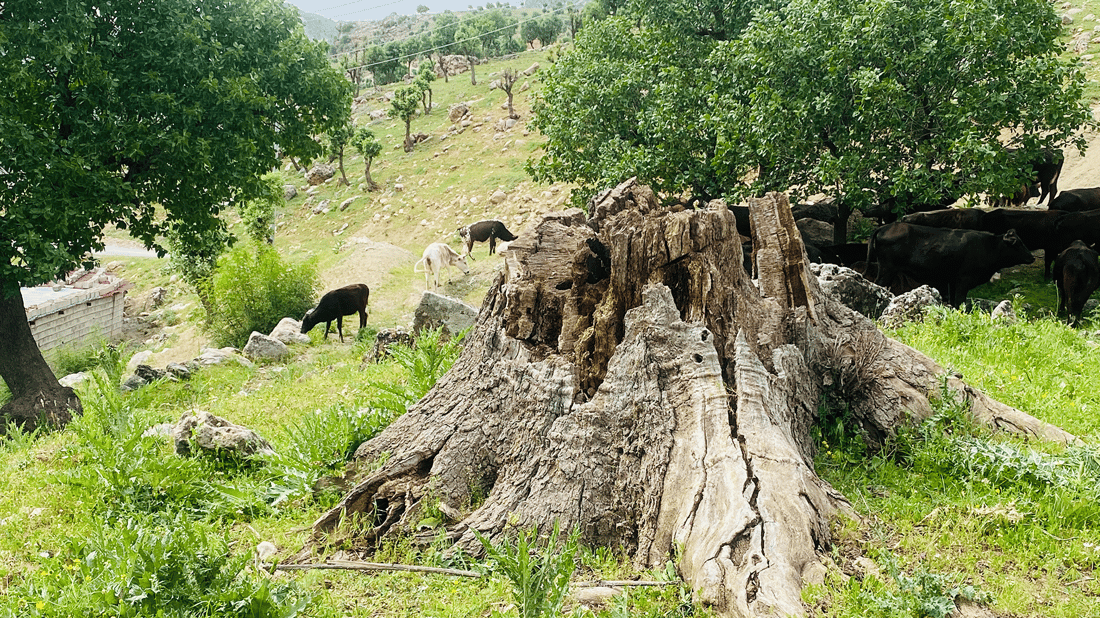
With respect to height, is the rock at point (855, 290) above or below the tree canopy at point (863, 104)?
below

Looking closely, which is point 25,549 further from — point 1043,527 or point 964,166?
point 964,166

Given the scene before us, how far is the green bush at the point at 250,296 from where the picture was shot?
66.3 feet

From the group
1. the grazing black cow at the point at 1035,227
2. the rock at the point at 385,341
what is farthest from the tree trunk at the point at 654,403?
the grazing black cow at the point at 1035,227

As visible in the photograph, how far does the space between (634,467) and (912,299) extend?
758 centimetres

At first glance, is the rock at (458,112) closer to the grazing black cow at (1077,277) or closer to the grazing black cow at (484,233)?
the grazing black cow at (484,233)

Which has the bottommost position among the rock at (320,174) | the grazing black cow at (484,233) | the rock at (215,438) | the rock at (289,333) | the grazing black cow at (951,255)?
the rock at (320,174)

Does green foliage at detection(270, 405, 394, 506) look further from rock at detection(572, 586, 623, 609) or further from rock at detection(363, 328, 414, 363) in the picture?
rock at detection(363, 328, 414, 363)

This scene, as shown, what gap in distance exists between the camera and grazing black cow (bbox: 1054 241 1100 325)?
37.4ft

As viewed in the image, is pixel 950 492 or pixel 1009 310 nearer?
pixel 950 492

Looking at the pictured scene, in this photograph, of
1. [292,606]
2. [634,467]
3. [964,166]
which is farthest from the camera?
[964,166]

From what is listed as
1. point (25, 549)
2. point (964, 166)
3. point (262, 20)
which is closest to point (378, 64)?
point (262, 20)

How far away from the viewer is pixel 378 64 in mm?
69438

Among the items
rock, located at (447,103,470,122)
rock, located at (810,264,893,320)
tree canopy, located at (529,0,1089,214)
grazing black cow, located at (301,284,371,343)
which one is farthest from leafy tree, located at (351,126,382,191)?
rock, located at (810,264,893,320)

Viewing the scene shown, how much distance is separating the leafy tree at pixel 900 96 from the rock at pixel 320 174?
124 feet
